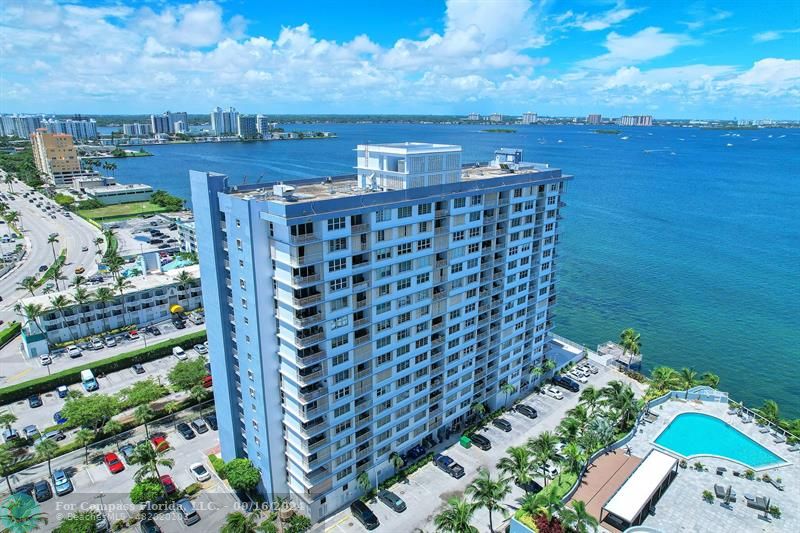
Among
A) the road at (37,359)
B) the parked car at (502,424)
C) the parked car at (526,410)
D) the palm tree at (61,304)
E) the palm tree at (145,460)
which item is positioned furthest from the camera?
the palm tree at (61,304)

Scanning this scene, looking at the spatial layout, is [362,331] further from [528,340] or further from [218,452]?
[528,340]

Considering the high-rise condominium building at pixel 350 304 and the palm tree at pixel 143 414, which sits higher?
the high-rise condominium building at pixel 350 304

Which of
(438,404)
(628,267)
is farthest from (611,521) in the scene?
(628,267)

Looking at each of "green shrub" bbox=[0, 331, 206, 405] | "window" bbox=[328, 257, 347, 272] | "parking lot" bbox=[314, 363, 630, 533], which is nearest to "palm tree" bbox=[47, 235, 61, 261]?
"green shrub" bbox=[0, 331, 206, 405]

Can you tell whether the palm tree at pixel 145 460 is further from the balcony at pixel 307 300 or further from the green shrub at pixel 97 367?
the green shrub at pixel 97 367

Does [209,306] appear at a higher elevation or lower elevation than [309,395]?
higher

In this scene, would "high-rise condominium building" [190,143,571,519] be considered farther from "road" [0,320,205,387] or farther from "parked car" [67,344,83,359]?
"parked car" [67,344,83,359]

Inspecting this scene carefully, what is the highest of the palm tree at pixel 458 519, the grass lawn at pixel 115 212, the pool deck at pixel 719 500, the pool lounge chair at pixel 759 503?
the palm tree at pixel 458 519

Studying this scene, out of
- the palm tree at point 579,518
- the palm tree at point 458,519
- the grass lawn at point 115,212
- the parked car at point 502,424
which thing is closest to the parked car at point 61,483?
the palm tree at point 458,519
